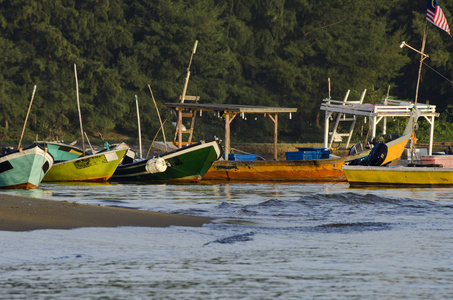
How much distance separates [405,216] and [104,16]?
44498 mm

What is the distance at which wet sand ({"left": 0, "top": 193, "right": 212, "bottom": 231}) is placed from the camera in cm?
1316

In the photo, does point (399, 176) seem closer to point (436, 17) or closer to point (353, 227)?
point (436, 17)

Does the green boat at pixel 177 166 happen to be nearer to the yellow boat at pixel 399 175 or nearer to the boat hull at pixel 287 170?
the boat hull at pixel 287 170

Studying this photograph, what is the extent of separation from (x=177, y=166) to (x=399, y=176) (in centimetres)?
830

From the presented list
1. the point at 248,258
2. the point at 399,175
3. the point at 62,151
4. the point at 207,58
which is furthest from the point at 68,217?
the point at 207,58

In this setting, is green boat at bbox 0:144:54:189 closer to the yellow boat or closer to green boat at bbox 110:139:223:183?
green boat at bbox 110:139:223:183

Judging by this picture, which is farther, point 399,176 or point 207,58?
point 207,58

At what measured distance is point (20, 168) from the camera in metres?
24.4

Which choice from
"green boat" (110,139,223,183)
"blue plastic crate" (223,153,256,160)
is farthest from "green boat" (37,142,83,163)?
"blue plastic crate" (223,153,256,160)

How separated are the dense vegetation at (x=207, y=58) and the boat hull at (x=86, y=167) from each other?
24851 mm

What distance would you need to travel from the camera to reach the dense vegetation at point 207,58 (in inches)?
2164

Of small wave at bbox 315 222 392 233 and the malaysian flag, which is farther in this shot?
the malaysian flag

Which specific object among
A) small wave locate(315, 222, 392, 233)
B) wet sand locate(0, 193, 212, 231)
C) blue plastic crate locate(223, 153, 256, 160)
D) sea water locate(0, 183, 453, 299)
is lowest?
sea water locate(0, 183, 453, 299)

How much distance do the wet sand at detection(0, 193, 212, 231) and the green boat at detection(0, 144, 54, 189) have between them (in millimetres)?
8637
